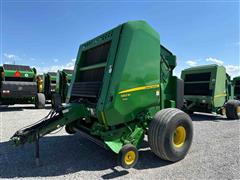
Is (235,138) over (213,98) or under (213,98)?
under

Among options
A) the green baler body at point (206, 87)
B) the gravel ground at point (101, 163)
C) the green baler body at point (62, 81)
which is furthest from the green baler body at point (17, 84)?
the green baler body at point (206, 87)

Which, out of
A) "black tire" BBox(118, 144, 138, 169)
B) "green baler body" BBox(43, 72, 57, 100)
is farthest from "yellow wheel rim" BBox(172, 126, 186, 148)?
"green baler body" BBox(43, 72, 57, 100)

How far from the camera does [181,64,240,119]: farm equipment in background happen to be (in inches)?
364

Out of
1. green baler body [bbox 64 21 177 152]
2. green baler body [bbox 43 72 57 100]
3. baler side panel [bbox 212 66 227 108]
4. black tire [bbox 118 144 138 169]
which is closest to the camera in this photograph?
black tire [bbox 118 144 138 169]

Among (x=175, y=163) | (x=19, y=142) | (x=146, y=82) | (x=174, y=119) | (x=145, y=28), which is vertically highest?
(x=145, y=28)

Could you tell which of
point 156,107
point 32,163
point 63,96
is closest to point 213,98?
point 156,107

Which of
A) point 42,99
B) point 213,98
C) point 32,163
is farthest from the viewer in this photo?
point 42,99

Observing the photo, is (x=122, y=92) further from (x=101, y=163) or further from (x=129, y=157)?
(x=101, y=163)

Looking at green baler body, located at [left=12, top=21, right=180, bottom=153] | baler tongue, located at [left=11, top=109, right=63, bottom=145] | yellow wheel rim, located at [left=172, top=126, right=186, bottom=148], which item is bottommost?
yellow wheel rim, located at [left=172, top=126, right=186, bottom=148]

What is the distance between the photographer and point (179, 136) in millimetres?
4215

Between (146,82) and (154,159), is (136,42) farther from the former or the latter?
(154,159)

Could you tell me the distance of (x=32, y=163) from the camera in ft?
12.6

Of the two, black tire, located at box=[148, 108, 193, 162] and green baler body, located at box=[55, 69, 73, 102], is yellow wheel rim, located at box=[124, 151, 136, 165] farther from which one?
green baler body, located at box=[55, 69, 73, 102]

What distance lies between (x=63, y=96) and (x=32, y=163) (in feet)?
32.7
